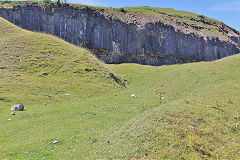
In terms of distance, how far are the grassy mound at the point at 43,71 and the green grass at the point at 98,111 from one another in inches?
5.5

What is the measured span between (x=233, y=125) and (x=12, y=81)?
3221 centimetres

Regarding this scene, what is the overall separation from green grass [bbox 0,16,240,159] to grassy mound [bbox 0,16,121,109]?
0.14 m

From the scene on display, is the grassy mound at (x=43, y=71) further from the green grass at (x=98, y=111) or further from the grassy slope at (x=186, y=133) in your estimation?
the grassy slope at (x=186, y=133)

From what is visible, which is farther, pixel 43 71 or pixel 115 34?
pixel 115 34

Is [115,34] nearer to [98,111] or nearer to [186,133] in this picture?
[98,111]

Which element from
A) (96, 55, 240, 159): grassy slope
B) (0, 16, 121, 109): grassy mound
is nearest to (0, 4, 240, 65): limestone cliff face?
(0, 16, 121, 109): grassy mound

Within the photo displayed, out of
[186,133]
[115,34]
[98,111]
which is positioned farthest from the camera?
[115,34]

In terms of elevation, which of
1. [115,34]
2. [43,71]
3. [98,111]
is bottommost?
[98,111]

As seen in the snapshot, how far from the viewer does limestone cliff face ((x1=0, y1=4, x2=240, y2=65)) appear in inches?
2704

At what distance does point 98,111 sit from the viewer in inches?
945

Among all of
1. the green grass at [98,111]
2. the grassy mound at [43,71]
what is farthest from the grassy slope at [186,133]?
the grassy mound at [43,71]

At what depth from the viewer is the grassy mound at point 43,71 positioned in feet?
95.4

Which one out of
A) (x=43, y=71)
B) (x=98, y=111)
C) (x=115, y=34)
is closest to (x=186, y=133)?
(x=98, y=111)

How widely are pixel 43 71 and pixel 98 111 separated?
19.4m
